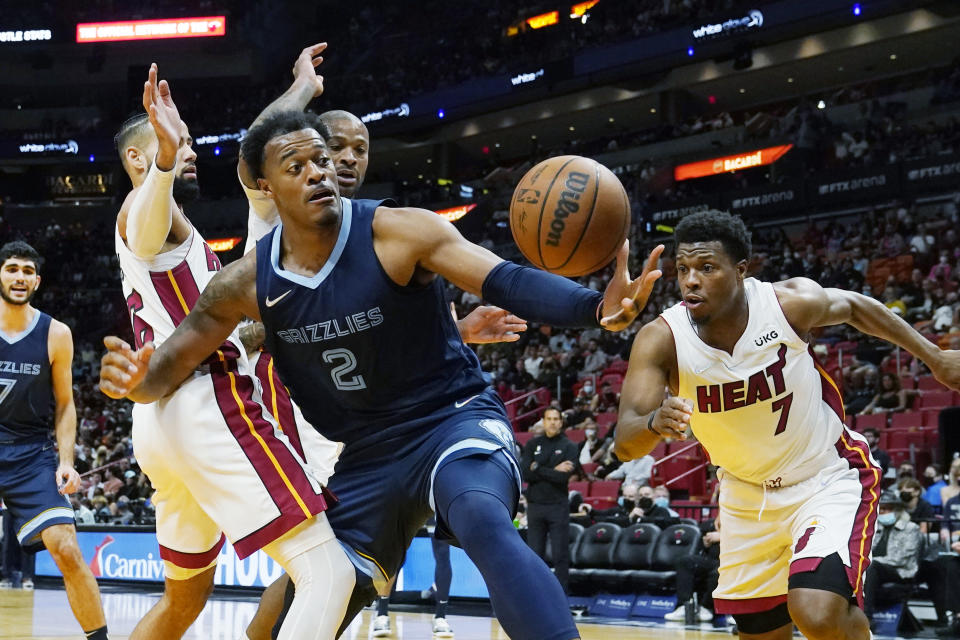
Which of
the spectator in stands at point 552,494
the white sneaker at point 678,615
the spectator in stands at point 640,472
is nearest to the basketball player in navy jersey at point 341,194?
the spectator in stands at point 552,494

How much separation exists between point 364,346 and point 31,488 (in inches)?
142

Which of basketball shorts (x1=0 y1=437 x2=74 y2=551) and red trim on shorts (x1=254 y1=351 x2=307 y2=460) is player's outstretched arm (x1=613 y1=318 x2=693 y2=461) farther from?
basketball shorts (x1=0 y1=437 x2=74 y2=551)

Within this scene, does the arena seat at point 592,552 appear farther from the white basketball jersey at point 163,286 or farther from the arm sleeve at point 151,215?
the arm sleeve at point 151,215


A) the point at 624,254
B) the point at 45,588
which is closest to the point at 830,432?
the point at 624,254

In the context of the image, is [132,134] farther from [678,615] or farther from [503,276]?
[678,615]

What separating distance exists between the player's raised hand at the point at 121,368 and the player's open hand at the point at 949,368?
3109 millimetres

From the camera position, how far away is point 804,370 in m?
4.43

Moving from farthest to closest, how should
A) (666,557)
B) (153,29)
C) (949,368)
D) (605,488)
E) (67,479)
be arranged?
(153,29)
(605,488)
(666,557)
(67,479)
(949,368)

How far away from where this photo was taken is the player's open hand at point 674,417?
3312mm

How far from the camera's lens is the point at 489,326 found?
3793 mm

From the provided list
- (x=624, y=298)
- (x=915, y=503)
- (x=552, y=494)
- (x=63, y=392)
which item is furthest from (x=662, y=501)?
(x=624, y=298)

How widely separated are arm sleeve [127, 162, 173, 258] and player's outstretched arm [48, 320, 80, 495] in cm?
229

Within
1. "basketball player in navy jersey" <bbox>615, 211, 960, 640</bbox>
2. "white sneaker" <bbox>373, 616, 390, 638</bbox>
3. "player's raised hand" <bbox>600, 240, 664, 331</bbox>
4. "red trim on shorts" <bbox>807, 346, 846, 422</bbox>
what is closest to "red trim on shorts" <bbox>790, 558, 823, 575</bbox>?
"basketball player in navy jersey" <bbox>615, 211, 960, 640</bbox>

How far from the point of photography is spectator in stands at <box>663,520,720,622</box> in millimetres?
9758
